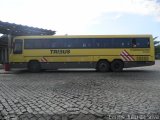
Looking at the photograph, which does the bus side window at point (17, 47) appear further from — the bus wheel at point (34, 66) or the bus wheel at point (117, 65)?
the bus wheel at point (117, 65)

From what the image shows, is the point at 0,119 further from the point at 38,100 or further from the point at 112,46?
the point at 112,46

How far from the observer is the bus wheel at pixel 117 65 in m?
23.8

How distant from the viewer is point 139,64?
2366 centimetres

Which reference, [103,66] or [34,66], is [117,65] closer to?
[103,66]

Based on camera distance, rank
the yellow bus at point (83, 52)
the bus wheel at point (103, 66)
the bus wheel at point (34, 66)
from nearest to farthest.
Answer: the yellow bus at point (83, 52) < the bus wheel at point (103, 66) < the bus wheel at point (34, 66)

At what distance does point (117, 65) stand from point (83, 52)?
118 inches

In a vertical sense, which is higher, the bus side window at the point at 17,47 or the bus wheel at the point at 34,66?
the bus side window at the point at 17,47

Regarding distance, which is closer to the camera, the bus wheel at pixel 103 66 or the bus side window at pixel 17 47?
the bus wheel at pixel 103 66

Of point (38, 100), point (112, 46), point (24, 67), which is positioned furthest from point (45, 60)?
point (38, 100)

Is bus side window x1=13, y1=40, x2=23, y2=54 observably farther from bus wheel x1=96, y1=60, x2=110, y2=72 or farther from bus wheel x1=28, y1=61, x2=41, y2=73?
bus wheel x1=96, y1=60, x2=110, y2=72

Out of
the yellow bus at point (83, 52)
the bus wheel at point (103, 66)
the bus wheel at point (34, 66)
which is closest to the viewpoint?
the yellow bus at point (83, 52)

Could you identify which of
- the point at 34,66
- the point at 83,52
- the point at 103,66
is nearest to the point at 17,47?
the point at 34,66

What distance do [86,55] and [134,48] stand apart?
395 centimetres

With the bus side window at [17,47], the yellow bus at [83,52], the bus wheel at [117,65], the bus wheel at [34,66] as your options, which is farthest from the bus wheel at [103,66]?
the bus side window at [17,47]
